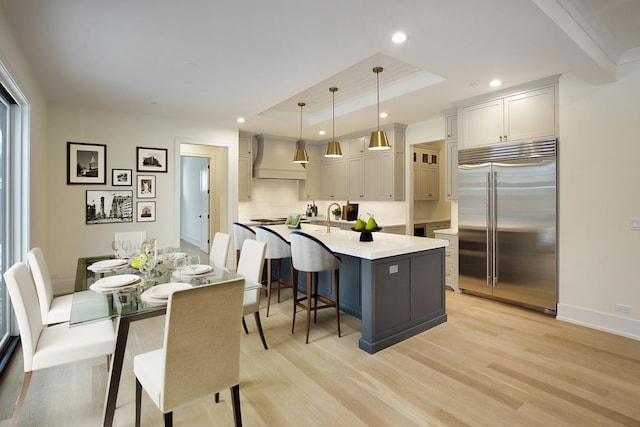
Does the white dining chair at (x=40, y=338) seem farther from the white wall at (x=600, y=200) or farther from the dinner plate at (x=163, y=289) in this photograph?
the white wall at (x=600, y=200)

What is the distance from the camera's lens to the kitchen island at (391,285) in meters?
2.78

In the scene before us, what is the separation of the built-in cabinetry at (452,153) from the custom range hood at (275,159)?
126 inches

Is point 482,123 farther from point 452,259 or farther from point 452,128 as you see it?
point 452,259

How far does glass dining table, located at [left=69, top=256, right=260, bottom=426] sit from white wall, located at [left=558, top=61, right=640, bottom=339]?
342 cm

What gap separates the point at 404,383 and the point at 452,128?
3663 mm

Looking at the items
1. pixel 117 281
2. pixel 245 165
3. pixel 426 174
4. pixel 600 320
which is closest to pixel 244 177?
pixel 245 165

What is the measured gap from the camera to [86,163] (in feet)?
15.0

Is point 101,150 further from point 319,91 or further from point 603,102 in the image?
point 603,102

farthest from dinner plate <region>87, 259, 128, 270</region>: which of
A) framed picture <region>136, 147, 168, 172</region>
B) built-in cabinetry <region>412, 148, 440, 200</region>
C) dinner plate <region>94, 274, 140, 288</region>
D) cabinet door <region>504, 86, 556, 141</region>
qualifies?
built-in cabinetry <region>412, 148, 440, 200</region>

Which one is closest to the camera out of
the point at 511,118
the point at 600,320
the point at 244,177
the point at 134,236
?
the point at 600,320

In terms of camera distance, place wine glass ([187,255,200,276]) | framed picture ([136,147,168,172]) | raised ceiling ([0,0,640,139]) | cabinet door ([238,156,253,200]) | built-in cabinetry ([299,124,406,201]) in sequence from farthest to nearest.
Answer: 1. cabinet door ([238,156,253,200])
2. built-in cabinetry ([299,124,406,201])
3. framed picture ([136,147,168,172])
4. wine glass ([187,255,200,276])
5. raised ceiling ([0,0,640,139])

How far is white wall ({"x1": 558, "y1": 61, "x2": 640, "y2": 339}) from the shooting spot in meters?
3.11

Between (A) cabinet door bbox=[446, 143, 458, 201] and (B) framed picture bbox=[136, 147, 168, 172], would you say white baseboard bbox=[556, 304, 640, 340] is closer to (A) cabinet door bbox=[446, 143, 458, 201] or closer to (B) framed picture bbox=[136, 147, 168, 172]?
(A) cabinet door bbox=[446, 143, 458, 201]

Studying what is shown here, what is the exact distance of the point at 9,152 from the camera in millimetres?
3002
